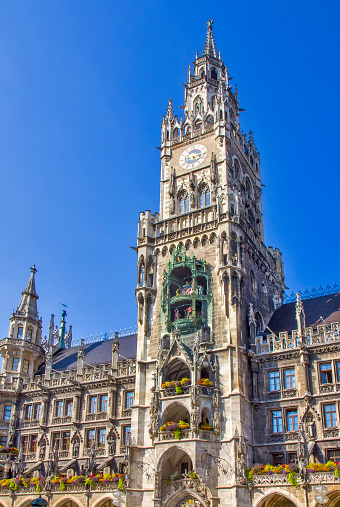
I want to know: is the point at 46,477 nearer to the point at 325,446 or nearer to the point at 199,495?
the point at 199,495

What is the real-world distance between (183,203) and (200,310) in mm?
11488

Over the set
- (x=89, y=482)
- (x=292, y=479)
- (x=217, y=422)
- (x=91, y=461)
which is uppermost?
(x=217, y=422)

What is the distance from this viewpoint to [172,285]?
45.8 meters

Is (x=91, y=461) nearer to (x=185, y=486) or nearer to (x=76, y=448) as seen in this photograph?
(x=76, y=448)

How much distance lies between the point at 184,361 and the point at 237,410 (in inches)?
206

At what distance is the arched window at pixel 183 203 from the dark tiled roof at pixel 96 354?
13897mm

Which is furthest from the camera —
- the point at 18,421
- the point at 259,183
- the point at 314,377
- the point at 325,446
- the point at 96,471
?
the point at 259,183

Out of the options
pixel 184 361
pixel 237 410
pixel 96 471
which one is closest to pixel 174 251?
pixel 184 361

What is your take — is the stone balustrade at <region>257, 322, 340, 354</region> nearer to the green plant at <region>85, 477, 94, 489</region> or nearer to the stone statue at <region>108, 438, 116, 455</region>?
the stone statue at <region>108, 438, 116, 455</region>

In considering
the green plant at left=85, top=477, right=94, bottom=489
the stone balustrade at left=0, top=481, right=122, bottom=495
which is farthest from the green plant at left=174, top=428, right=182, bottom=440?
the green plant at left=85, top=477, right=94, bottom=489

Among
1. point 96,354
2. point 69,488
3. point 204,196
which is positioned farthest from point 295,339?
point 96,354

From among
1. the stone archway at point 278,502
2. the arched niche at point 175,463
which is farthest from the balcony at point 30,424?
the stone archway at point 278,502

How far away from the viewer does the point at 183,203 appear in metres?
50.9

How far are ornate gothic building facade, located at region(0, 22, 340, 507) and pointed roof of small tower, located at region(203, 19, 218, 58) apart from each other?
4181 mm
